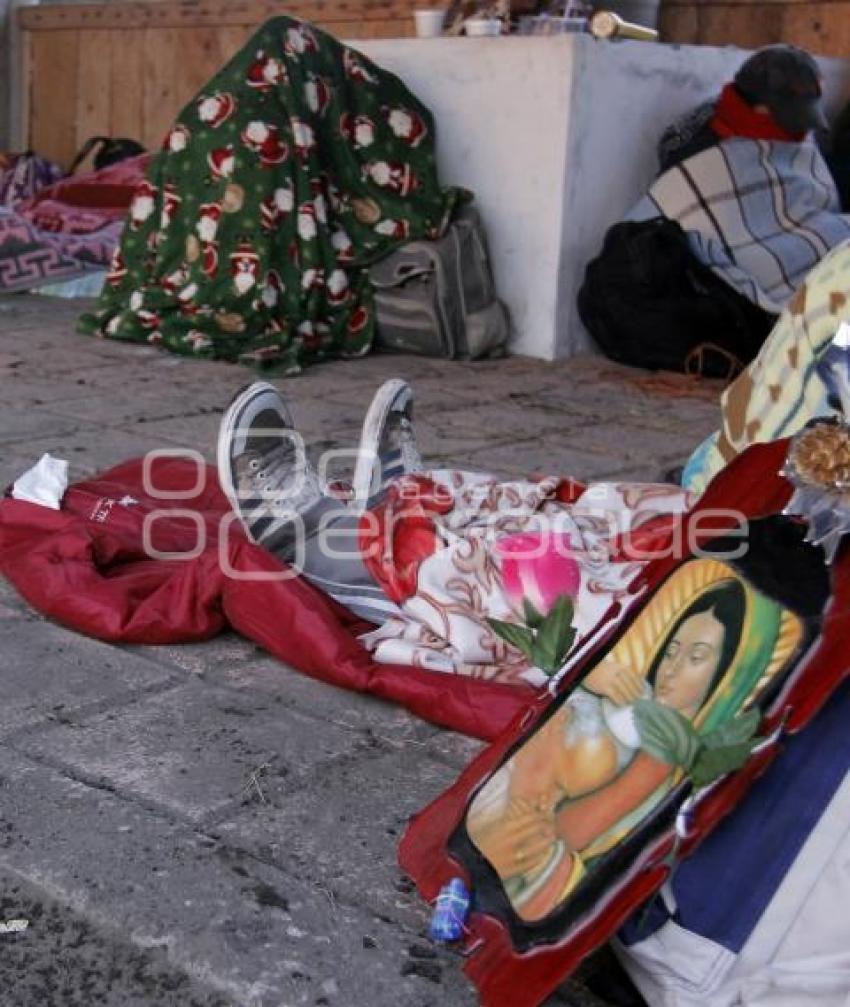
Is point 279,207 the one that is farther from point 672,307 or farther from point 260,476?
point 260,476

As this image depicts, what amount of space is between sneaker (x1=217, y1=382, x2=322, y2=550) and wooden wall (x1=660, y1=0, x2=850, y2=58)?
408 cm

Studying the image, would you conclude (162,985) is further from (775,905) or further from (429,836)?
(775,905)

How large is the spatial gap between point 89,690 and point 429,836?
0.67m

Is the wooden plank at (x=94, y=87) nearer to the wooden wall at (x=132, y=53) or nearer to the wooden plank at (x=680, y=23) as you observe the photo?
the wooden wall at (x=132, y=53)

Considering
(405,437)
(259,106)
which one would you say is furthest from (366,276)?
(405,437)

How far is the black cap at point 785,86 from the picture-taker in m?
4.63

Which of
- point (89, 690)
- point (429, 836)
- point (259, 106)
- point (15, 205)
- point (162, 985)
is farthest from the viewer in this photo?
point (15, 205)

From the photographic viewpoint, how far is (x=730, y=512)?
127cm

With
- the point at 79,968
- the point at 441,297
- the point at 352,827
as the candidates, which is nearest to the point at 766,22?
the point at 441,297

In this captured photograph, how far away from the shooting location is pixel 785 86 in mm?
4641

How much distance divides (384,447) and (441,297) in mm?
2354

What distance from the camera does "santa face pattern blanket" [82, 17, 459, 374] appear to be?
441 cm

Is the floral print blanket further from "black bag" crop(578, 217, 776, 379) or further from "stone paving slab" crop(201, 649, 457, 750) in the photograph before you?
"black bag" crop(578, 217, 776, 379)

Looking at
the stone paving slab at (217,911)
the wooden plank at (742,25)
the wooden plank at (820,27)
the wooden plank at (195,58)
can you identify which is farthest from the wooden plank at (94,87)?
the stone paving slab at (217,911)
